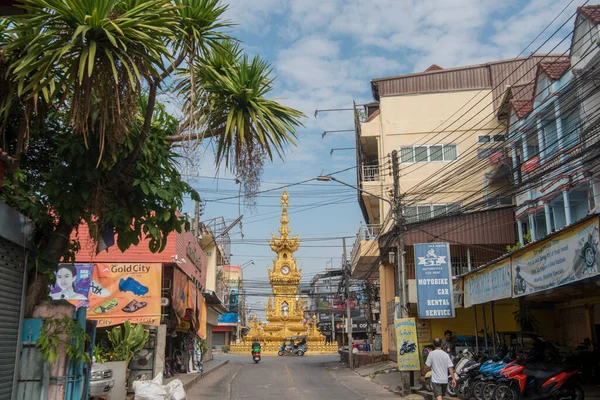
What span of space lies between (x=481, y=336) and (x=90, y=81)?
20.9 metres

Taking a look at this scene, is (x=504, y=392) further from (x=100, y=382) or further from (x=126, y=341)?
(x=126, y=341)

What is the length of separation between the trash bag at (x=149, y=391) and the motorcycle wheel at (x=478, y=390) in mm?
7085

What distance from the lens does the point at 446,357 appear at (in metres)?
12.0

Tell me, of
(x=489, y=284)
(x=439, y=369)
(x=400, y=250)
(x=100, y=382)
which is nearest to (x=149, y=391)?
(x=100, y=382)

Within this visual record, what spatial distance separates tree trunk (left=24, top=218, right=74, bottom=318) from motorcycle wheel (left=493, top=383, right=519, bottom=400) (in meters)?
9.75

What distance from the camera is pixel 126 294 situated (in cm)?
1817

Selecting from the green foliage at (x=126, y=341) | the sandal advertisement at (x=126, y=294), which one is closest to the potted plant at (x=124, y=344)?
the green foliage at (x=126, y=341)

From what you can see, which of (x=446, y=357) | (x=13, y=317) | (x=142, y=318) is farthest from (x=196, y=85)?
(x=142, y=318)

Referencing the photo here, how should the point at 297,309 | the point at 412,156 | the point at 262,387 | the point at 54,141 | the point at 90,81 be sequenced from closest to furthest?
the point at 90,81, the point at 54,141, the point at 262,387, the point at 412,156, the point at 297,309

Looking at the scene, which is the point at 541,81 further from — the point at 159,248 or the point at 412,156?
the point at 159,248

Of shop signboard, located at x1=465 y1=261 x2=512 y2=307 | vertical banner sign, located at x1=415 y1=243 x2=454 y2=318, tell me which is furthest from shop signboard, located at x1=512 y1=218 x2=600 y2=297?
vertical banner sign, located at x1=415 y1=243 x2=454 y2=318

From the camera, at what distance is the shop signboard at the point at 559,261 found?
962 centimetres

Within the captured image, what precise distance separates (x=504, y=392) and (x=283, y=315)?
128 feet

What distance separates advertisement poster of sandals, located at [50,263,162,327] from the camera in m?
17.4
